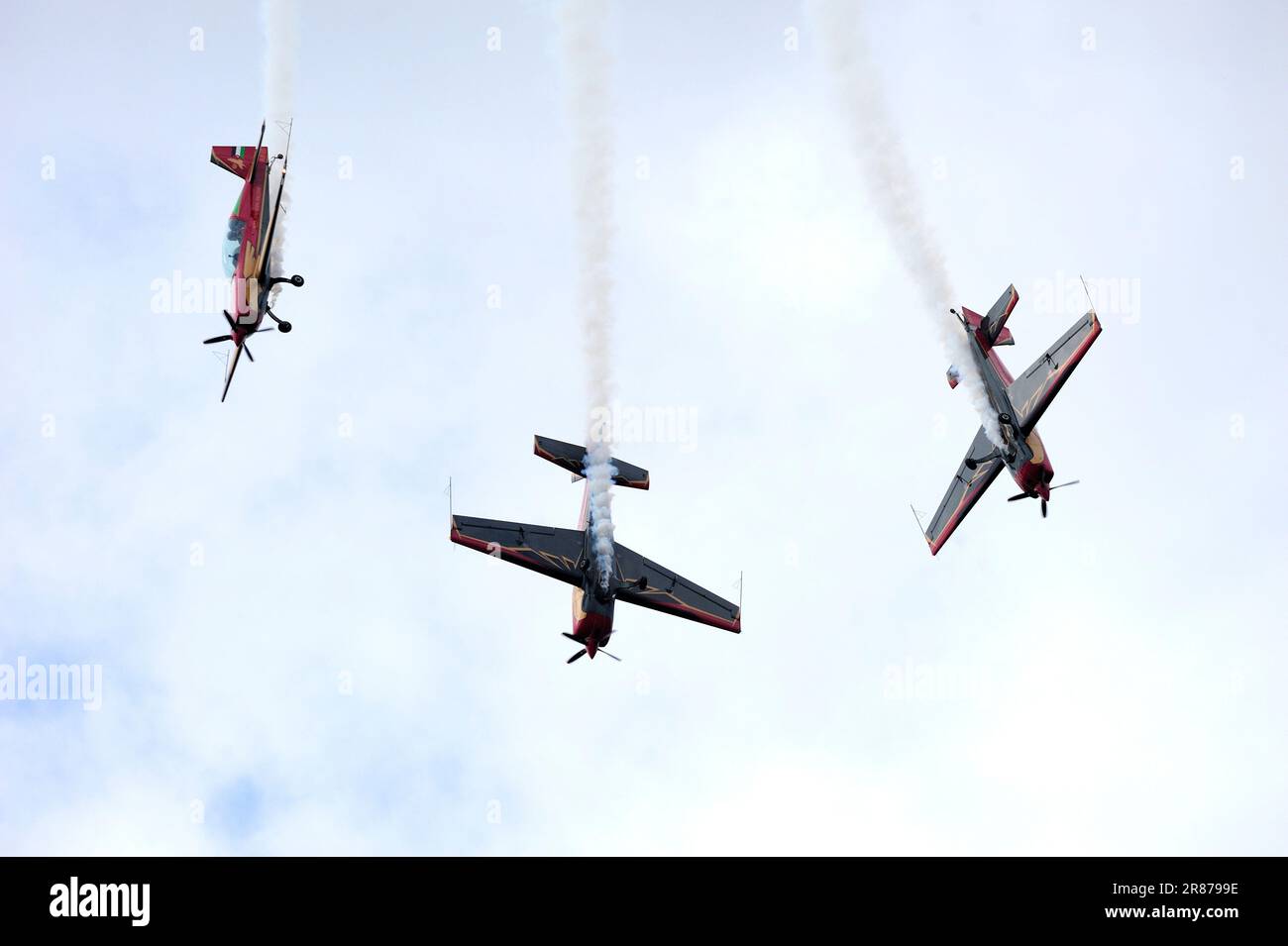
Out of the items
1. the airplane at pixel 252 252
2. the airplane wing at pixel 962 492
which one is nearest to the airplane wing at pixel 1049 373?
the airplane wing at pixel 962 492

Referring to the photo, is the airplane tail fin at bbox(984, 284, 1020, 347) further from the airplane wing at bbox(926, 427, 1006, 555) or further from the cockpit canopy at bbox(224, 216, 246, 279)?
the cockpit canopy at bbox(224, 216, 246, 279)

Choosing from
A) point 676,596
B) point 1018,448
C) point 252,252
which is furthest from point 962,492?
point 252,252

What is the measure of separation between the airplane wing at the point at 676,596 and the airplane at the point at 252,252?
486 inches

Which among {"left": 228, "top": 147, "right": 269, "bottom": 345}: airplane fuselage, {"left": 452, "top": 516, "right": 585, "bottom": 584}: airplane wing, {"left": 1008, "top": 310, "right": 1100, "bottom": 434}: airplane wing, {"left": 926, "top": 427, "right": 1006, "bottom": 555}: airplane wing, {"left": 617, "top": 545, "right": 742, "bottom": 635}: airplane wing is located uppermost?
{"left": 228, "top": 147, "right": 269, "bottom": 345}: airplane fuselage

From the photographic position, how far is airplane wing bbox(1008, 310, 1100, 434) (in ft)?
172

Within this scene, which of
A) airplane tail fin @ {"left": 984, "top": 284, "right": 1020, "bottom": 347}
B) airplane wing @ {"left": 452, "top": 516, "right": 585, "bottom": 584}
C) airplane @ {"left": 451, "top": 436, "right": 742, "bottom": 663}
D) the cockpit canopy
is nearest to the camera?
airplane @ {"left": 451, "top": 436, "right": 742, "bottom": 663}

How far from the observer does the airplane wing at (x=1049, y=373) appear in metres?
52.3

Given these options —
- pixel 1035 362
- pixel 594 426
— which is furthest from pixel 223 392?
pixel 1035 362

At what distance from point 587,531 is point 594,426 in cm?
386

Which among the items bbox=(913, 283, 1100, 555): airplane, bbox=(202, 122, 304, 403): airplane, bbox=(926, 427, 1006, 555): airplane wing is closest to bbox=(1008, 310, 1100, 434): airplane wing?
bbox=(913, 283, 1100, 555): airplane
